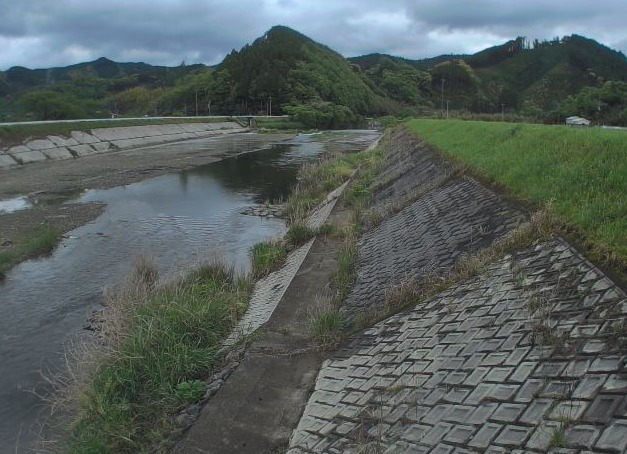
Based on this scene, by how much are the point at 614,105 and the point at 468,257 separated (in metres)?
39.2

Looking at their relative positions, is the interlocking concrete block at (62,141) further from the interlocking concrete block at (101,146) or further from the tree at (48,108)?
the tree at (48,108)

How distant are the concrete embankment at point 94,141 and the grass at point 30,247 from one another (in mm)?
24851

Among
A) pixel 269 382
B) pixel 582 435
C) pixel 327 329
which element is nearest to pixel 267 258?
pixel 327 329

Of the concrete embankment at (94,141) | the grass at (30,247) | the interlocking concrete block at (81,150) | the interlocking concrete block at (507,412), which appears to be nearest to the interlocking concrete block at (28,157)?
the concrete embankment at (94,141)

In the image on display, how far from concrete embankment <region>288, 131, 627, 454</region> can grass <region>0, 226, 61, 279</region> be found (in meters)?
11.8

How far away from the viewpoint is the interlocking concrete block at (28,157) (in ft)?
142

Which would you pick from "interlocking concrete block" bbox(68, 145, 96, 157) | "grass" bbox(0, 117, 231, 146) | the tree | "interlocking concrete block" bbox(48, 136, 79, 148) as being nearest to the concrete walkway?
"grass" bbox(0, 117, 231, 146)

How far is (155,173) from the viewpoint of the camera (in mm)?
39750

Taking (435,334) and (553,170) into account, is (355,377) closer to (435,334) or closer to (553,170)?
(435,334)

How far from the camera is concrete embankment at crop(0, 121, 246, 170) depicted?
44.3 m

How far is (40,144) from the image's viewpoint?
47625 millimetres

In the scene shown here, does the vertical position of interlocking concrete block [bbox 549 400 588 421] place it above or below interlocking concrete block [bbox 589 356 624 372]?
below

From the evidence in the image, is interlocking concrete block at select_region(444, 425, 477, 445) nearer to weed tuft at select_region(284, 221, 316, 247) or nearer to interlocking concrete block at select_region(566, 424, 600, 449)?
interlocking concrete block at select_region(566, 424, 600, 449)

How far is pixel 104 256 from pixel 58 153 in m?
35.2
